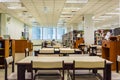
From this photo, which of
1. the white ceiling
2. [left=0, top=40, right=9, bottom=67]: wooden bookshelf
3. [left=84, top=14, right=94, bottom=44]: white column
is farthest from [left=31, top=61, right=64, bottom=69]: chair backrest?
[left=84, top=14, right=94, bottom=44]: white column

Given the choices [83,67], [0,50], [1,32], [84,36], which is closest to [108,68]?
[83,67]

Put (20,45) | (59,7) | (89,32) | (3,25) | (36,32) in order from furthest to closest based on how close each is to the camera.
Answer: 1. (36,32)
2. (20,45)
3. (3,25)
4. (89,32)
5. (59,7)

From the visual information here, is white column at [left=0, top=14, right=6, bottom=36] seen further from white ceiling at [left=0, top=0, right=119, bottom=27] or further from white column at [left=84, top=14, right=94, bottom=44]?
white column at [left=84, top=14, right=94, bottom=44]

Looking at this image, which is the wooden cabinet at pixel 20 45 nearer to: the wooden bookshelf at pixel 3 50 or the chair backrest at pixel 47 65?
the wooden bookshelf at pixel 3 50

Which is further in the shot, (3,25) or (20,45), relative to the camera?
(20,45)

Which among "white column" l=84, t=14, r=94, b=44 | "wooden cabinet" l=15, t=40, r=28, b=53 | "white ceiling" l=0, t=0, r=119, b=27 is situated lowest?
"wooden cabinet" l=15, t=40, r=28, b=53

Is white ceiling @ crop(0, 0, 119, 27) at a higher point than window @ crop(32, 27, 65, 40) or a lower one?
higher

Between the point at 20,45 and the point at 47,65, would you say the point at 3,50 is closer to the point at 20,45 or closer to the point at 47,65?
the point at 47,65

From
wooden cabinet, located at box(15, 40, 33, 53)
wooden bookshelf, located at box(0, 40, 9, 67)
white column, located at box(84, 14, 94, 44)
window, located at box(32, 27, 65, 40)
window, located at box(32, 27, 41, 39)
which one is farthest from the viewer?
window, located at box(32, 27, 65, 40)

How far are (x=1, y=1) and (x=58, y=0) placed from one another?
3.09 meters

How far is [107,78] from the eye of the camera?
360 centimetres

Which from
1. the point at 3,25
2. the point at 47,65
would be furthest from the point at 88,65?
the point at 3,25

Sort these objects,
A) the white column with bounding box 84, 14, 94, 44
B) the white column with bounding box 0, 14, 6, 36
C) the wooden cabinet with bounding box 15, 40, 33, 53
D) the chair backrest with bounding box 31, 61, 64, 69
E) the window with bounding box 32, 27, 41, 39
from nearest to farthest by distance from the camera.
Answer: the chair backrest with bounding box 31, 61, 64, 69, the white column with bounding box 84, 14, 94, 44, the white column with bounding box 0, 14, 6, 36, the wooden cabinet with bounding box 15, 40, 33, 53, the window with bounding box 32, 27, 41, 39

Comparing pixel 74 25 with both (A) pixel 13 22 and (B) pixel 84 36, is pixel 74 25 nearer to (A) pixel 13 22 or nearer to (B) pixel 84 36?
(A) pixel 13 22
